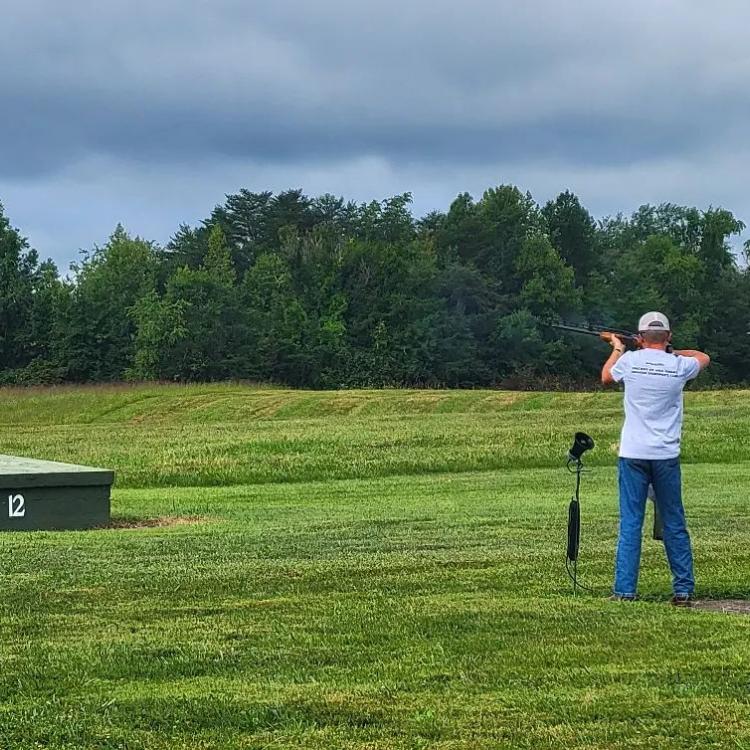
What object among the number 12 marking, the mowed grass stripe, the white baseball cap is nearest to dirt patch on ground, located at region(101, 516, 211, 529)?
the number 12 marking

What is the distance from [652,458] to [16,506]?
870cm

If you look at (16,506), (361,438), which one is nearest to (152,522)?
(16,506)

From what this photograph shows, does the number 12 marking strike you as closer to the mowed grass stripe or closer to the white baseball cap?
the white baseball cap

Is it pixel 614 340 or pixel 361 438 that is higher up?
pixel 614 340

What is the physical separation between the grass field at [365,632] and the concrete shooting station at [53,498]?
0.54 metres

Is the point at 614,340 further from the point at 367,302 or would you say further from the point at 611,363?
the point at 367,302

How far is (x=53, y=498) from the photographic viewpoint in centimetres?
1504

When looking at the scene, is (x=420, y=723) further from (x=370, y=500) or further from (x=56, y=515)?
(x=370, y=500)

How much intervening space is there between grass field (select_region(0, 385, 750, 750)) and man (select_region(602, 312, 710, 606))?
0.32 meters

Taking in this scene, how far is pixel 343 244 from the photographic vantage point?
4097 inches

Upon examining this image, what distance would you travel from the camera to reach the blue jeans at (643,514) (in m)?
8.61

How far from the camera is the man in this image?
860cm

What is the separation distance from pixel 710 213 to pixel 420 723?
393ft

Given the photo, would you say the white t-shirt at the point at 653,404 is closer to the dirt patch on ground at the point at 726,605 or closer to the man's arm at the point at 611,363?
the man's arm at the point at 611,363
